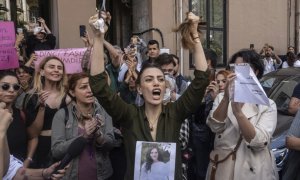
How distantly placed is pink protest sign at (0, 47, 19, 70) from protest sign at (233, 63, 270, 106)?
104 inches

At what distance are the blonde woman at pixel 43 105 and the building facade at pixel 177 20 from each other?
4.20m

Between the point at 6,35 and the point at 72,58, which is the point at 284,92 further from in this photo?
the point at 6,35

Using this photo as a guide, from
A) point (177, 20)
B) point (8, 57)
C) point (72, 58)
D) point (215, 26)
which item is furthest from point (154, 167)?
point (215, 26)

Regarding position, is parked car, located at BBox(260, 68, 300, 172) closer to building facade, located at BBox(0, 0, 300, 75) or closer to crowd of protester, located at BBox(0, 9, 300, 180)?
crowd of protester, located at BBox(0, 9, 300, 180)

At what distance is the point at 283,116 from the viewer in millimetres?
5664

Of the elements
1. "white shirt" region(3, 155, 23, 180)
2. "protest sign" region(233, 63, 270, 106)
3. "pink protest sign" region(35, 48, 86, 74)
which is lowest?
"white shirt" region(3, 155, 23, 180)

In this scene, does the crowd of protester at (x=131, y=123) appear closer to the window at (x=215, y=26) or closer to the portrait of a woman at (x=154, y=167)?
the portrait of a woman at (x=154, y=167)

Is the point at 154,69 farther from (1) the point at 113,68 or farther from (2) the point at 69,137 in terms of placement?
(1) the point at 113,68

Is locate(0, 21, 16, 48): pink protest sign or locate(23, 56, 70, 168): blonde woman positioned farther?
locate(0, 21, 16, 48): pink protest sign

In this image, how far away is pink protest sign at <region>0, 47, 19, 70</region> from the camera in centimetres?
498

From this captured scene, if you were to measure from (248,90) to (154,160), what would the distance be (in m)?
0.83

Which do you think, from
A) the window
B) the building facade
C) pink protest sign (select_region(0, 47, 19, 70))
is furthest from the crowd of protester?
the window

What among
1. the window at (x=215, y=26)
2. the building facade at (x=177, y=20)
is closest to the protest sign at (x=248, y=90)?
the building facade at (x=177, y=20)

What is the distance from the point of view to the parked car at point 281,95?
201 inches
